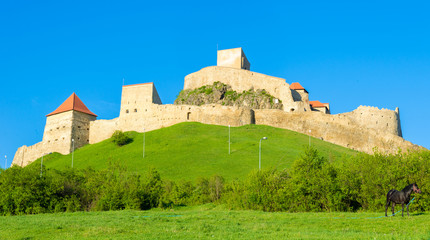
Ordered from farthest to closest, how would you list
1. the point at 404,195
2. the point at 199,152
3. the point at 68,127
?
the point at 68,127
the point at 199,152
the point at 404,195

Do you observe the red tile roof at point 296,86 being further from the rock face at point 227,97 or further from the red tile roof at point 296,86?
the rock face at point 227,97

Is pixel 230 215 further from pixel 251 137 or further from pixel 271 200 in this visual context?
pixel 251 137

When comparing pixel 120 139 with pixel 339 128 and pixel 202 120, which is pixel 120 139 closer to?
pixel 202 120

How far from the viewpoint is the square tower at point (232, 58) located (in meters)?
90.4

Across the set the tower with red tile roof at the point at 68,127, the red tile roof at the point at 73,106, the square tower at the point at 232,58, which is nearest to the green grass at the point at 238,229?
the tower with red tile roof at the point at 68,127

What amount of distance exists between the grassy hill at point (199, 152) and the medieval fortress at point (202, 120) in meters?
2.83

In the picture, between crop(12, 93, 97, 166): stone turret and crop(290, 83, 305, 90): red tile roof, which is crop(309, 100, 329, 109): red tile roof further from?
crop(12, 93, 97, 166): stone turret

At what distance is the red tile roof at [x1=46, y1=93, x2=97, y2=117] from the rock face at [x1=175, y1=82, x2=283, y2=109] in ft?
58.1

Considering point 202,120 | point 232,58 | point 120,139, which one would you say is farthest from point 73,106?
point 232,58

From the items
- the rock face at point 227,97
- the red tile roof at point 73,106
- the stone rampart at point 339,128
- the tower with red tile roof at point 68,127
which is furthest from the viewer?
the rock face at point 227,97

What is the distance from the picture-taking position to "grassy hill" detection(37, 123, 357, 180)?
49.8m

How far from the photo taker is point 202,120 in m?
72.2

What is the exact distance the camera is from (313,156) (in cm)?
2678

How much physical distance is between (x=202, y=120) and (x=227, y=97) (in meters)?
11.5
